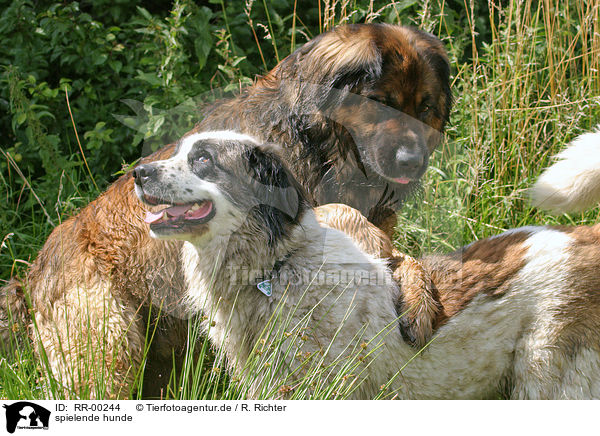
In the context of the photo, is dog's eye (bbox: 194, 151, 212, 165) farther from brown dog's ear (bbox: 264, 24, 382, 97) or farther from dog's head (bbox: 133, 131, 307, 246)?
brown dog's ear (bbox: 264, 24, 382, 97)

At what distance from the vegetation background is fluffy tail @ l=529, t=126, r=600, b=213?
3.40 ft

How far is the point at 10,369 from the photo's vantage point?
2770 millimetres

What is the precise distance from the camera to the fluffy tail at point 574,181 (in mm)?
3012

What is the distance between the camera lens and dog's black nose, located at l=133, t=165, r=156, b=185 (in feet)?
8.83

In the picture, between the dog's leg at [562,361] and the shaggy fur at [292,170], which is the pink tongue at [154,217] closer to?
the shaggy fur at [292,170]

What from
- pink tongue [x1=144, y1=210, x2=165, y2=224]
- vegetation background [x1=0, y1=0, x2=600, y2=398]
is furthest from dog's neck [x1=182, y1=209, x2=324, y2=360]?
vegetation background [x1=0, y1=0, x2=600, y2=398]

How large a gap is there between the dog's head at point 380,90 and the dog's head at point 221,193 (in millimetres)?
408

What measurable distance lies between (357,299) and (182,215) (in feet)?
2.62
